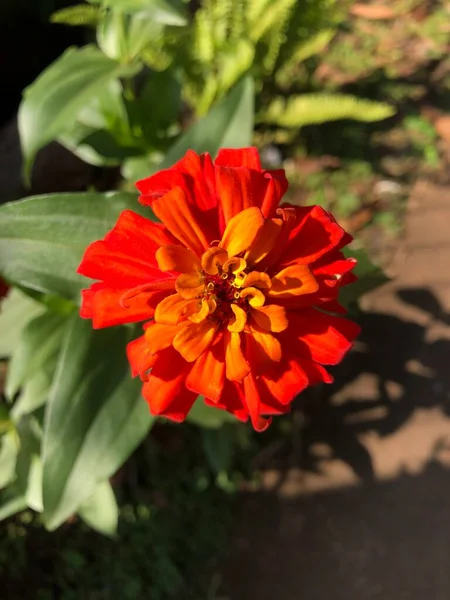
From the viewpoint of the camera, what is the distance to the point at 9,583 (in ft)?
4.42

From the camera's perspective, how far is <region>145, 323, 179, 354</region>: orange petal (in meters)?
0.61

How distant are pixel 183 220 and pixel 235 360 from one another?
0.15 m

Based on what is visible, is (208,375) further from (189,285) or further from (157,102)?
(157,102)

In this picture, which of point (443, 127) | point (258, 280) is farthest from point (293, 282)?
point (443, 127)

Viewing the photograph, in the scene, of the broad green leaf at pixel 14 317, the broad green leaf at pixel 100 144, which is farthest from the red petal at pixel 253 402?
the broad green leaf at pixel 100 144

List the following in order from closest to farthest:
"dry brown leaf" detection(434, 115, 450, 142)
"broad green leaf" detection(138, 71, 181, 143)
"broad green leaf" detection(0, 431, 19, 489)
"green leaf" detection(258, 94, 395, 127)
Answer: "broad green leaf" detection(0, 431, 19, 489) → "broad green leaf" detection(138, 71, 181, 143) → "green leaf" detection(258, 94, 395, 127) → "dry brown leaf" detection(434, 115, 450, 142)

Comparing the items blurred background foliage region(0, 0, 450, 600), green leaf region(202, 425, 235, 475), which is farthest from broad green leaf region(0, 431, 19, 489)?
green leaf region(202, 425, 235, 475)

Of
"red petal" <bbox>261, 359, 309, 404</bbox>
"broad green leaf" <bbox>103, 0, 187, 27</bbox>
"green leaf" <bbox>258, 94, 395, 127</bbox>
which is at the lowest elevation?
"green leaf" <bbox>258, 94, 395, 127</bbox>

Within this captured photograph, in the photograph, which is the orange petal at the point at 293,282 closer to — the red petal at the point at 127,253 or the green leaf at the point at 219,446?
the red petal at the point at 127,253

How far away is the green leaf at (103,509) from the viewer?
1119mm

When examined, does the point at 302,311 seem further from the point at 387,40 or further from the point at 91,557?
the point at 387,40

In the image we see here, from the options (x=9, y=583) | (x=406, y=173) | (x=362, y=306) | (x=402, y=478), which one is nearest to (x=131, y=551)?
(x=9, y=583)

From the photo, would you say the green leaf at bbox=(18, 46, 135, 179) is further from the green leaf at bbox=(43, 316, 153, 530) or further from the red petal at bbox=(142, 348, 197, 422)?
the red petal at bbox=(142, 348, 197, 422)

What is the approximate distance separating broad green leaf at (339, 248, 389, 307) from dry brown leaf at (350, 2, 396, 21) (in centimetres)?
144
